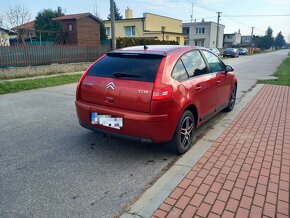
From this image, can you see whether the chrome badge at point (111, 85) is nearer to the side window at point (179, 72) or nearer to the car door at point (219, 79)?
the side window at point (179, 72)

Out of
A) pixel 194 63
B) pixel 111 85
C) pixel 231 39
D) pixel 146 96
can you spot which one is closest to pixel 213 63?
pixel 194 63

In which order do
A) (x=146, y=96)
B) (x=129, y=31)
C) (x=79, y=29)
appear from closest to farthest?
(x=146, y=96), (x=79, y=29), (x=129, y=31)

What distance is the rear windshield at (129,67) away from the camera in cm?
341

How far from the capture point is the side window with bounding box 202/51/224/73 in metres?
4.84

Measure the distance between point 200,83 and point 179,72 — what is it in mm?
615

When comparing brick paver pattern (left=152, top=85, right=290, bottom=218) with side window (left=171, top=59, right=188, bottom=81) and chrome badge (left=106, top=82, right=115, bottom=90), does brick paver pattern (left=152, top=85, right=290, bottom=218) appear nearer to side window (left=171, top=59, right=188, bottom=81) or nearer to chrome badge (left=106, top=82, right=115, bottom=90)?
side window (left=171, top=59, right=188, bottom=81)

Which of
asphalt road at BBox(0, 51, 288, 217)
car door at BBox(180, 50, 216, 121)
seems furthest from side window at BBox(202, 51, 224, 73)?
asphalt road at BBox(0, 51, 288, 217)

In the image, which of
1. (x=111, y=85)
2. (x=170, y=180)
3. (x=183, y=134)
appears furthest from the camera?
(x=183, y=134)

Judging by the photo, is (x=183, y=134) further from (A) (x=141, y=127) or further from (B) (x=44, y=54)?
(B) (x=44, y=54)

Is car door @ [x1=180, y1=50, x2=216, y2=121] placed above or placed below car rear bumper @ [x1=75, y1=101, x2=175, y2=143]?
above

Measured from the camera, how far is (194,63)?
4250 mm

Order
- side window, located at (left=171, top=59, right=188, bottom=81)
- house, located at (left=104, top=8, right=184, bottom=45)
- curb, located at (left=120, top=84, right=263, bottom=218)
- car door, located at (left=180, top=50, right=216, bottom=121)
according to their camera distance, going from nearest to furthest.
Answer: curb, located at (left=120, top=84, right=263, bottom=218), side window, located at (left=171, top=59, right=188, bottom=81), car door, located at (left=180, top=50, right=216, bottom=121), house, located at (left=104, top=8, right=184, bottom=45)

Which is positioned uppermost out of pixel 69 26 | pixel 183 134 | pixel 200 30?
pixel 200 30

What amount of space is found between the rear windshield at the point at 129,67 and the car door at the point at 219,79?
1655 mm
